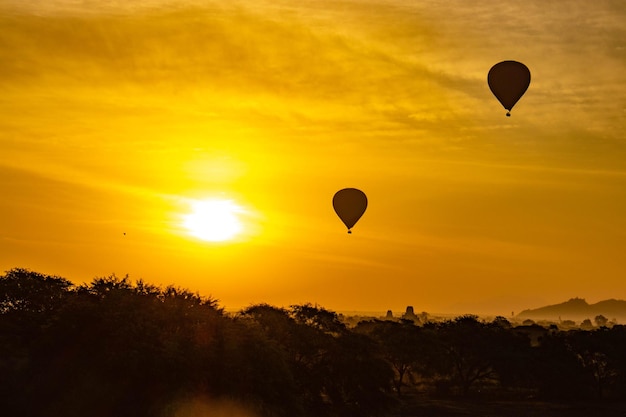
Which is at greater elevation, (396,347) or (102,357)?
(396,347)

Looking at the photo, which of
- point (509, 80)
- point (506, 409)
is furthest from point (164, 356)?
point (506, 409)

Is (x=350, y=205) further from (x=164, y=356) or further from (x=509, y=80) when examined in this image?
Result: (x=164, y=356)

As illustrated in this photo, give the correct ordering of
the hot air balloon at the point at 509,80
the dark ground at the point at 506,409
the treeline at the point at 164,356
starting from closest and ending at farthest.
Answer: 1. the treeline at the point at 164,356
2. the hot air balloon at the point at 509,80
3. the dark ground at the point at 506,409

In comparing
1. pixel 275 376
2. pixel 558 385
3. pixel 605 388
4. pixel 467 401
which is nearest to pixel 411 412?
pixel 467 401

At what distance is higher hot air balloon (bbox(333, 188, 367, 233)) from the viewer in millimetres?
85125

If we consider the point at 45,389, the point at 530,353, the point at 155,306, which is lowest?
the point at 45,389

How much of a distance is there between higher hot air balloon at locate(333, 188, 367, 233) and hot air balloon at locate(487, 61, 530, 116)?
63.5ft

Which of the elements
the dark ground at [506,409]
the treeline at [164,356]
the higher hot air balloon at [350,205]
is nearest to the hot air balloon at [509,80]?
the higher hot air balloon at [350,205]

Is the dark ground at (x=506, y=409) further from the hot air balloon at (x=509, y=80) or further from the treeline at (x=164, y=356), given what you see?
the hot air balloon at (x=509, y=80)

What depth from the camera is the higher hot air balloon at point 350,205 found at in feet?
279

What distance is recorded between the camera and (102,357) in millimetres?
46719

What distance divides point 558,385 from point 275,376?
187 feet

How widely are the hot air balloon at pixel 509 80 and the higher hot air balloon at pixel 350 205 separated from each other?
63.5 feet

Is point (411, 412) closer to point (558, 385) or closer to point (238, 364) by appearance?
point (558, 385)
